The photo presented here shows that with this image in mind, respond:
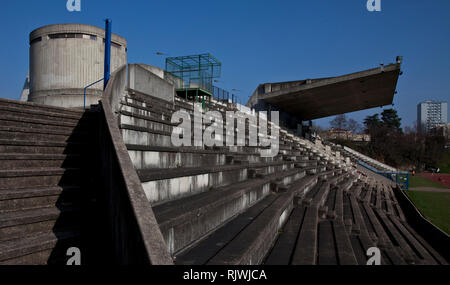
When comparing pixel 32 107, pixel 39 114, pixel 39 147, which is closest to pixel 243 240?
pixel 39 147

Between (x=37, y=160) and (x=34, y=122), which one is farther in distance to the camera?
(x=34, y=122)

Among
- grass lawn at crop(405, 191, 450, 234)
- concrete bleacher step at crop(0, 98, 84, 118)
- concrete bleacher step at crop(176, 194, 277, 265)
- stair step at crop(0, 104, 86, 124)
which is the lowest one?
grass lawn at crop(405, 191, 450, 234)

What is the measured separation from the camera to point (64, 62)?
9.97 meters

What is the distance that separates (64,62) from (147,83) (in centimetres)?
391

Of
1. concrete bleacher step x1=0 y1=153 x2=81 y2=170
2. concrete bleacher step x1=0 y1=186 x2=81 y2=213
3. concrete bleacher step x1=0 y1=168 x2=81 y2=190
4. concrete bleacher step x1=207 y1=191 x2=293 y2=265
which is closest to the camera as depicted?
concrete bleacher step x1=207 y1=191 x2=293 y2=265

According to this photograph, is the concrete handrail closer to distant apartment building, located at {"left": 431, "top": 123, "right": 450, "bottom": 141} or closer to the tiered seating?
the tiered seating

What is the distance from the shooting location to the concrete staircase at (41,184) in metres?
2.39

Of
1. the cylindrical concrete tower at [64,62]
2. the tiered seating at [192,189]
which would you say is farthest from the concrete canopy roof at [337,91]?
the tiered seating at [192,189]

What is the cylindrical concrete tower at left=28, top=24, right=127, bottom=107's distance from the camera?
9.93 meters

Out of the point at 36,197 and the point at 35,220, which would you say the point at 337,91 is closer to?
the point at 36,197

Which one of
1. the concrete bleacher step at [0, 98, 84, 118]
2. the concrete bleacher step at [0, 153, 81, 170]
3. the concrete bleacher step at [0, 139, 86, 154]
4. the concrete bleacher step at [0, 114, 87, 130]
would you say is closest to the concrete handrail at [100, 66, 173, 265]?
the concrete bleacher step at [0, 153, 81, 170]

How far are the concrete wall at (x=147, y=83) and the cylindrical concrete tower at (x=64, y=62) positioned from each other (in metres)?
3.03

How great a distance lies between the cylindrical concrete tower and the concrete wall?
3025mm

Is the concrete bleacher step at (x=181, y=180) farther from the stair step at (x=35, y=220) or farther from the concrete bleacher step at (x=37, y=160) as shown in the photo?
the concrete bleacher step at (x=37, y=160)
